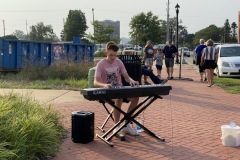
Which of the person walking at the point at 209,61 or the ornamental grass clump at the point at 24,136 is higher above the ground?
the person walking at the point at 209,61

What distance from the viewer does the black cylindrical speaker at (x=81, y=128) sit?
6.10m

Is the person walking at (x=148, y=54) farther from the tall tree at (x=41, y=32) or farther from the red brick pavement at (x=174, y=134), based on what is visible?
the tall tree at (x=41, y=32)

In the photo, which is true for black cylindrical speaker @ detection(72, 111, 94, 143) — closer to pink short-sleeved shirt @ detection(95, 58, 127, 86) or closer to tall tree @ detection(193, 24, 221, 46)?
pink short-sleeved shirt @ detection(95, 58, 127, 86)

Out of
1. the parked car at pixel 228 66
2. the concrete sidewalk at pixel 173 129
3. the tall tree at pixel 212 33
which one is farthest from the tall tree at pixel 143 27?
the tall tree at pixel 212 33

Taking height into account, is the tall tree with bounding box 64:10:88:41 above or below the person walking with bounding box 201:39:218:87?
above

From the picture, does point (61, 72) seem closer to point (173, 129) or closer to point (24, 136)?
point (173, 129)

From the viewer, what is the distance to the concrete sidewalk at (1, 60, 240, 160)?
559cm

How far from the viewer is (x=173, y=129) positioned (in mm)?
7164

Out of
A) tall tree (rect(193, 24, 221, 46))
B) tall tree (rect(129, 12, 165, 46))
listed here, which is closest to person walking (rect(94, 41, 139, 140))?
tall tree (rect(129, 12, 165, 46))

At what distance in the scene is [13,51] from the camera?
61.8ft

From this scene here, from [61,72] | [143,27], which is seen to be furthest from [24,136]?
[143,27]

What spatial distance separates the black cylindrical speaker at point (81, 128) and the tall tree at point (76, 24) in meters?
65.3

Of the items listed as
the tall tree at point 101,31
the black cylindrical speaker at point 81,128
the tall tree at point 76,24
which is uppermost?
the tall tree at point 76,24

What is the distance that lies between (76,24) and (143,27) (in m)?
16.1
